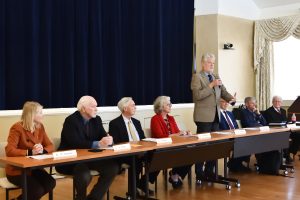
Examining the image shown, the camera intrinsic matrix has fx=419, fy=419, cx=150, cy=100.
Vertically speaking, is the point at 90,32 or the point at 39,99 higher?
the point at 90,32

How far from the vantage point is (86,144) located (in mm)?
3561

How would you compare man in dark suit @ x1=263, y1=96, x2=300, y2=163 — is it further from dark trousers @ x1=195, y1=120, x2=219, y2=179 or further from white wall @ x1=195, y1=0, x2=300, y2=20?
white wall @ x1=195, y1=0, x2=300, y2=20

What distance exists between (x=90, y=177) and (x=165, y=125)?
4.36 ft

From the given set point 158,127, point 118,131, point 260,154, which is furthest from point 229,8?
point 118,131

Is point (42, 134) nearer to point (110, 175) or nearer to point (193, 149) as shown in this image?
point (110, 175)

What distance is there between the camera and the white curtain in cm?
762

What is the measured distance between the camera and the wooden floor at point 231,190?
4.18 metres

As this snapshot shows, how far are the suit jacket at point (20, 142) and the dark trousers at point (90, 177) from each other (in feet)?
1.06

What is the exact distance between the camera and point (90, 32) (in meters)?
5.95

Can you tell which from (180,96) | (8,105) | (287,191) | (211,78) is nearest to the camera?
(287,191)

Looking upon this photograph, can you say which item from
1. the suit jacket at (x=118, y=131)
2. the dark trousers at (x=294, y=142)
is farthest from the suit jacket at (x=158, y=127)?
the dark trousers at (x=294, y=142)

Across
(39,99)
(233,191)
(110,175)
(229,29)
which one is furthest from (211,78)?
(229,29)

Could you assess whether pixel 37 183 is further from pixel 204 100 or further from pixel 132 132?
pixel 204 100

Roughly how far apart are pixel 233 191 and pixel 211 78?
1.26m
